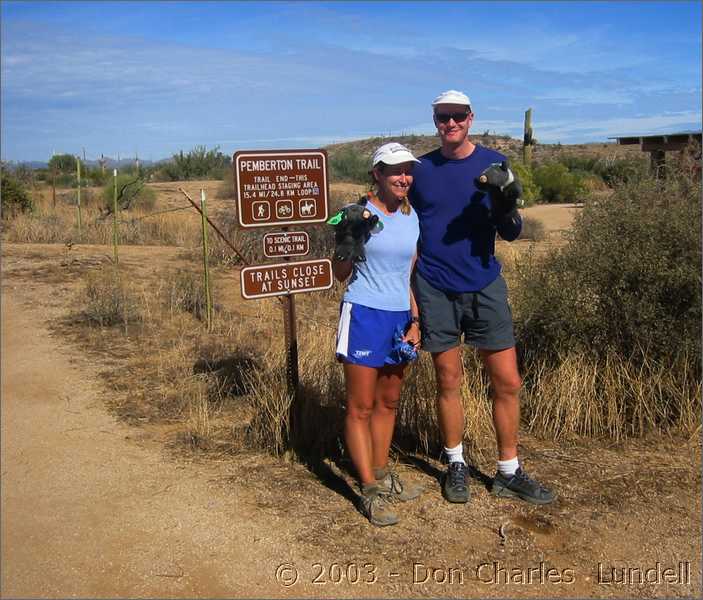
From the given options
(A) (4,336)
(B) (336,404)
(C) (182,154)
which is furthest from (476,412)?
(C) (182,154)

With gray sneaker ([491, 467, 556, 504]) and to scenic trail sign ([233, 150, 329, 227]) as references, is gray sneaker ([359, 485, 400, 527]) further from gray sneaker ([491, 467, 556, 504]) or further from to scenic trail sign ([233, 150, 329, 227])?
to scenic trail sign ([233, 150, 329, 227])

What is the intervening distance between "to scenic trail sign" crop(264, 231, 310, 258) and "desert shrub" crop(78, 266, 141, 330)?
317cm

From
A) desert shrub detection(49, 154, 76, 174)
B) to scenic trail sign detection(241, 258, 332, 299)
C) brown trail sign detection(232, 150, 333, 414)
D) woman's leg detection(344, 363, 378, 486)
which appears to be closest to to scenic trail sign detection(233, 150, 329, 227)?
brown trail sign detection(232, 150, 333, 414)

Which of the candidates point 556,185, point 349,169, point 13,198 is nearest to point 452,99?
point 13,198

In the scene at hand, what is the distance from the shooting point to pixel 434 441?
5.02 metres

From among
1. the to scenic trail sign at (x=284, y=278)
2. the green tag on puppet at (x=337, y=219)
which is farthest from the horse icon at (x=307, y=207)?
the green tag on puppet at (x=337, y=219)

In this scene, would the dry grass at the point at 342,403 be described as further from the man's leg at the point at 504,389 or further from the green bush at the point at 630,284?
the man's leg at the point at 504,389

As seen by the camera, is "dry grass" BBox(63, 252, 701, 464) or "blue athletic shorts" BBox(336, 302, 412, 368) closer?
"blue athletic shorts" BBox(336, 302, 412, 368)

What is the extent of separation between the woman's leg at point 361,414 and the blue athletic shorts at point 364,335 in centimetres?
5

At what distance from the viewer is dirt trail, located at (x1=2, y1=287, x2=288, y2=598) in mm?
3484

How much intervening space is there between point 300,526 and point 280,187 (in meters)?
1.96

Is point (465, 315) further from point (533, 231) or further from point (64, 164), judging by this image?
point (64, 164)

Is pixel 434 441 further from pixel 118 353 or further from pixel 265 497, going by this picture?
pixel 118 353

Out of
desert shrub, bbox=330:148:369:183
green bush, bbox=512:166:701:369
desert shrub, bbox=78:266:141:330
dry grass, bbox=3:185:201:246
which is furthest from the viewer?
desert shrub, bbox=330:148:369:183
